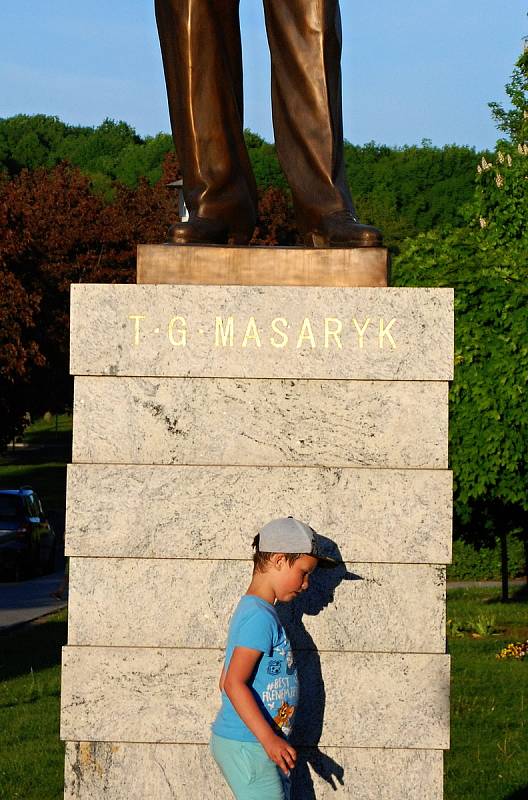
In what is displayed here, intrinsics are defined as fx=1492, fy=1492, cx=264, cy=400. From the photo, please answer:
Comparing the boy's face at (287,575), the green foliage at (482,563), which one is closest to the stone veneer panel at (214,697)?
the boy's face at (287,575)

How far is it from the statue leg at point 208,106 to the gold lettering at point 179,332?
0.55 m

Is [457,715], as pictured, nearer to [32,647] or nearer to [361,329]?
[32,647]

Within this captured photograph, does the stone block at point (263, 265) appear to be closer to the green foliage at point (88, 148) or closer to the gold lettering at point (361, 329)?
the gold lettering at point (361, 329)

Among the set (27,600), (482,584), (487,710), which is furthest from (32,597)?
(487,710)

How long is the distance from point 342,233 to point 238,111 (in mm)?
833

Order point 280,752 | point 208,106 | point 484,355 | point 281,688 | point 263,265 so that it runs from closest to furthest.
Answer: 1. point 280,752
2. point 281,688
3. point 263,265
4. point 208,106
5. point 484,355

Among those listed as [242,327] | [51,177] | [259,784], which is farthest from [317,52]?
[51,177]

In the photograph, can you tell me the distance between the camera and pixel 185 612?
19.3 feet

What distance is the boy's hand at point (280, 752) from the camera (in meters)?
4.94

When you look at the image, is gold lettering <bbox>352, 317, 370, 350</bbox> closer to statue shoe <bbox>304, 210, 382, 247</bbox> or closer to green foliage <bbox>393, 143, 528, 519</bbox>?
statue shoe <bbox>304, 210, 382, 247</bbox>

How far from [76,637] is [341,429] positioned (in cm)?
134

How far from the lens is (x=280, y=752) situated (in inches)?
195

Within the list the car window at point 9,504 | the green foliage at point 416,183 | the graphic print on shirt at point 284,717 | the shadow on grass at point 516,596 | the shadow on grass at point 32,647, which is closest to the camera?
the graphic print on shirt at point 284,717

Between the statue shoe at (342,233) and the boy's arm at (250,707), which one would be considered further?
the statue shoe at (342,233)
